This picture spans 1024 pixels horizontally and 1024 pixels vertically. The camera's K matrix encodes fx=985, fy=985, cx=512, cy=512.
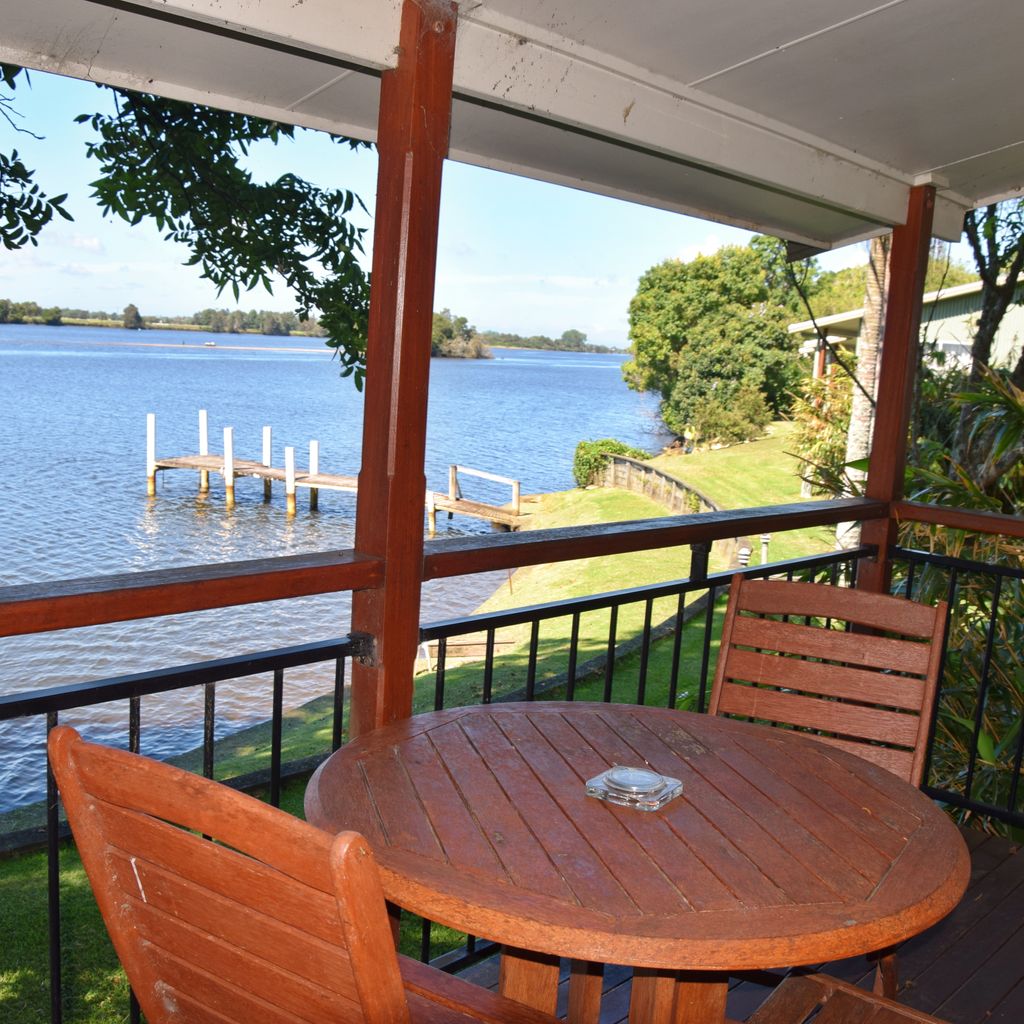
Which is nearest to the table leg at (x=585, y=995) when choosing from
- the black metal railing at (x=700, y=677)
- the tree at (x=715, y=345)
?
the black metal railing at (x=700, y=677)

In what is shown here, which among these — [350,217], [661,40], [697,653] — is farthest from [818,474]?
[697,653]

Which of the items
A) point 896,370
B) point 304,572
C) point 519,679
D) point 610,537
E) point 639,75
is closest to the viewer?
point 304,572

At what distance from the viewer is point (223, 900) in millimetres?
994

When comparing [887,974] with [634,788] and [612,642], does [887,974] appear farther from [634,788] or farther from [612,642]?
[612,642]

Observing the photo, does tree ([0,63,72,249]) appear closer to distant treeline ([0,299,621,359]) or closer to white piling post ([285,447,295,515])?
distant treeline ([0,299,621,359])

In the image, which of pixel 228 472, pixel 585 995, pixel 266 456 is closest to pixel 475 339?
pixel 266 456

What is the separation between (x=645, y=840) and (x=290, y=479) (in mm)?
27205

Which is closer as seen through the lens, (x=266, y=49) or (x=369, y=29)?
(x=369, y=29)

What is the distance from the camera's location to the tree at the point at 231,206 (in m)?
5.91

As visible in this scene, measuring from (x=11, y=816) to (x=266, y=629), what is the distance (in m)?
10.4

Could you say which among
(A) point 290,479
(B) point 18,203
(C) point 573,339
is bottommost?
(A) point 290,479

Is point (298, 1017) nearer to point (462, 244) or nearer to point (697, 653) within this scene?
point (697, 653)

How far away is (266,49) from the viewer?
6.70ft

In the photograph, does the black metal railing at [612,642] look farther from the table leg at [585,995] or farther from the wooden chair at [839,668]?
the table leg at [585,995]
